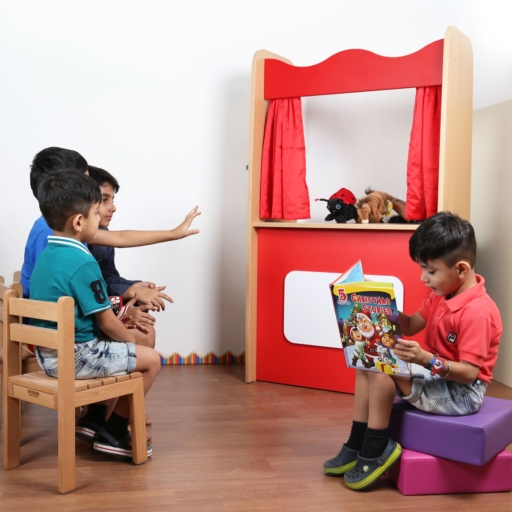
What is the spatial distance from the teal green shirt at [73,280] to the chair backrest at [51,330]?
6 cm

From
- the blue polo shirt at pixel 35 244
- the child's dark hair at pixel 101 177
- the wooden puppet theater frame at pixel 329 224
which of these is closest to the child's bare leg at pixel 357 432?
the wooden puppet theater frame at pixel 329 224

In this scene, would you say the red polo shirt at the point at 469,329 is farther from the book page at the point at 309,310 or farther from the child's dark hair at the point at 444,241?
the book page at the point at 309,310

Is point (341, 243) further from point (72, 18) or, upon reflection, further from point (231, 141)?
point (72, 18)

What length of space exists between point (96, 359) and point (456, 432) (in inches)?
40.7

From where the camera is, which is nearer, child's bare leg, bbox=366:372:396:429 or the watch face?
child's bare leg, bbox=366:372:396:429

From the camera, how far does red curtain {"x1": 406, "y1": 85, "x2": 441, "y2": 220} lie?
2680 millimetres

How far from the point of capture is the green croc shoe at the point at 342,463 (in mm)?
1914

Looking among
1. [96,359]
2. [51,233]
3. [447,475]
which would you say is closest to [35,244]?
[51,233]

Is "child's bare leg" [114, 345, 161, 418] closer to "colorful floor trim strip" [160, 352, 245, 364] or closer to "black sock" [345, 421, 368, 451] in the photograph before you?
"black sock" [345, 421, 368, 451]

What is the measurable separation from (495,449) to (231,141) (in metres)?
2.12

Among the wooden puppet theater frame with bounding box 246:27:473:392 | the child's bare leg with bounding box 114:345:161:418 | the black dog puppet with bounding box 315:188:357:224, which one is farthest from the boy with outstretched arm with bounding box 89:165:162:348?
the black dog puppet with bounding box 315:188:357:224

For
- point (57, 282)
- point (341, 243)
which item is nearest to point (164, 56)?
point (341, 243)

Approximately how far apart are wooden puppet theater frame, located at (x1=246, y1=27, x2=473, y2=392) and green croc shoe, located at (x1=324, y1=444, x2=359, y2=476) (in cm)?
95

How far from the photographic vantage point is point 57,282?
73.3 inches
